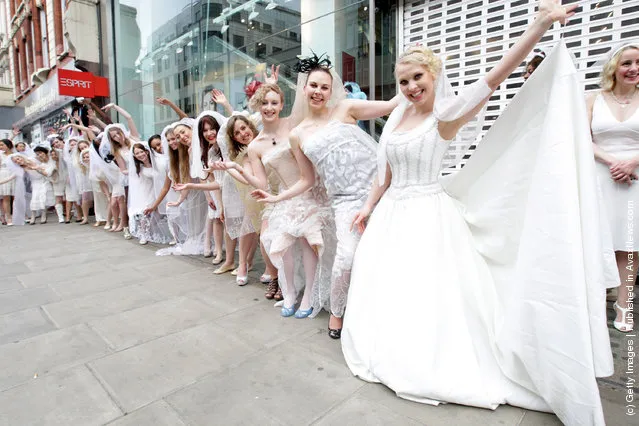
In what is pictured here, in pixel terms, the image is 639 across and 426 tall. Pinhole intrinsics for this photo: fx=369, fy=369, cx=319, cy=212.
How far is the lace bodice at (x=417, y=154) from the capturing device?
2264 mm

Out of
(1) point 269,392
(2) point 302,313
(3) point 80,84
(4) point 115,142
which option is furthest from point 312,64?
(3) point 80,84

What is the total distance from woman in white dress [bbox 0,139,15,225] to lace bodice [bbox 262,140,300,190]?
876 centimetres

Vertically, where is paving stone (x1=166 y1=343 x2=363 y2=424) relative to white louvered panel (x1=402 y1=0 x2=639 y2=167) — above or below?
below

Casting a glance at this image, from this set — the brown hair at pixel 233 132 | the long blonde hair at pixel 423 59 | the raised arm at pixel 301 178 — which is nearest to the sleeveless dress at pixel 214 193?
the brown hair at pixel 233 132

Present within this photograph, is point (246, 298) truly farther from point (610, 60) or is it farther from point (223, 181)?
point (610, 60)

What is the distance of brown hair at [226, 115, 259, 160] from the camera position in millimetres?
3744

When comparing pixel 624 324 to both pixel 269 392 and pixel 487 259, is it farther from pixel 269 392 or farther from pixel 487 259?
pixel 269 392

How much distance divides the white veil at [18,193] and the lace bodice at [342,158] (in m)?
9.11

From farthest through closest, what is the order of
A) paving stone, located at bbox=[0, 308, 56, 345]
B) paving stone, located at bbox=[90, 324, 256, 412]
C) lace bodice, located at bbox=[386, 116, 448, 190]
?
1. paving stone, located at bbox=[0, 308, 56, 345]
2. lace bodice, located at bbox=[386, 116, 448, 190]
3. paving stone, located at bbox=[90, 324, 256, 412]

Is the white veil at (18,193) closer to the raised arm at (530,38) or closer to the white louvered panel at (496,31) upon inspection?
the white louvered panel at (496,31)

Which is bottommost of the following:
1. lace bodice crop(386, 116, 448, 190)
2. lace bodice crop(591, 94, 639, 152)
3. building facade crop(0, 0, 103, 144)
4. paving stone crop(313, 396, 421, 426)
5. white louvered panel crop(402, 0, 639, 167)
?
paving stone crop(313, 396, 421, 426)

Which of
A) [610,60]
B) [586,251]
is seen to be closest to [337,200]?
[586,251]

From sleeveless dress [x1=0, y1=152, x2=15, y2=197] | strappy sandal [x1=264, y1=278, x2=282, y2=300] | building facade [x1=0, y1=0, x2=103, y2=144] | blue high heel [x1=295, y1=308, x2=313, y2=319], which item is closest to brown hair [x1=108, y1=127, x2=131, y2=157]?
sleeveless dress [x1=0, y1=152, x2=15, y2=197]

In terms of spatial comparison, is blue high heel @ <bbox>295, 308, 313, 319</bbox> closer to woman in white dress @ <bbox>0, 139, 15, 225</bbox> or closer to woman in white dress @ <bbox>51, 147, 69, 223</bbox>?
woman in white dress @ <bbox>51, 147, 69, 223</bbox>
